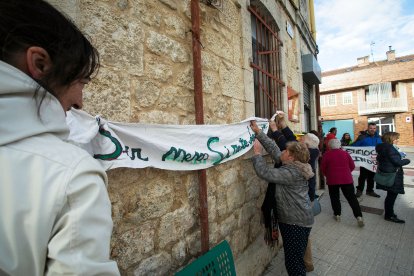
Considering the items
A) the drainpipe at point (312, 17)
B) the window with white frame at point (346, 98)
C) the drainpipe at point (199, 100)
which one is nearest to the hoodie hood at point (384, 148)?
the drainpipe at point (199, 100)

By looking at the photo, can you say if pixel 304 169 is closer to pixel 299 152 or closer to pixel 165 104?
pixel 299 152

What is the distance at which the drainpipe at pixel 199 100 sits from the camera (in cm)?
214

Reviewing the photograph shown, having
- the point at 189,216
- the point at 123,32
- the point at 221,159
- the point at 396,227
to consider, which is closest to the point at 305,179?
the point at 221,159

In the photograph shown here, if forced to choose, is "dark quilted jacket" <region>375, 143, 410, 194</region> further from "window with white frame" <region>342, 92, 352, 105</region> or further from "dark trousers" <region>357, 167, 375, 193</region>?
"window with white frame" <region>342, 92, 352, 105</region>

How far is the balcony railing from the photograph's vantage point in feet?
69.0

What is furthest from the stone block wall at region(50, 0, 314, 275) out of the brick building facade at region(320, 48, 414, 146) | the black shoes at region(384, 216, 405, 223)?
the brick building facade at region(320, 48, 414, 146)

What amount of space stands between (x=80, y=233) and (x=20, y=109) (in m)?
0.33

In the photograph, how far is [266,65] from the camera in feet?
13.1

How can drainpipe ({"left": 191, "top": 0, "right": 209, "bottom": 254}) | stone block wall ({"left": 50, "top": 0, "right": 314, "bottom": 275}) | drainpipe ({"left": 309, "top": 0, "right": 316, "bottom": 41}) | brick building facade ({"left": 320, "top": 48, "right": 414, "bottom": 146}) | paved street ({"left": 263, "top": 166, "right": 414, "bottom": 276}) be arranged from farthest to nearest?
brick building facade ({"left": 320, "top": 48, "right": 414, "bottom": 146}), drainpipe ({"left": 309, "top": 0, "right": 316, "bottom": 41}), paved street ({"left": 263, "top": 166, "right": 414, "bottom": 276}), drainpipe ({"left": 191, "top": 0, "right": 209, "bottom": 254}), stone block wall ({"left": 50, "top": 0, "right": 314, "bottom": 275})

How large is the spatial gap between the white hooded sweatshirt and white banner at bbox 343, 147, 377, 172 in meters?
7.10

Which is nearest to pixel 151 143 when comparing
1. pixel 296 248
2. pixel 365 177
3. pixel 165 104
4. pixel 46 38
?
pixel 165 104

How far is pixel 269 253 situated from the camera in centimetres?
338

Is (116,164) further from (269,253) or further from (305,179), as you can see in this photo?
(269,253)

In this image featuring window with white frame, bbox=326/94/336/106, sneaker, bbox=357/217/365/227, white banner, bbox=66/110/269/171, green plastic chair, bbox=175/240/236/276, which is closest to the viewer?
white banner, bbox=66/110/269/171
